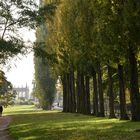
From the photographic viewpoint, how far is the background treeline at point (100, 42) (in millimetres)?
25094

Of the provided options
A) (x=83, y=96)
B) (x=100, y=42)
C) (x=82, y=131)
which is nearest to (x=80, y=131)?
(x=82, y=131)

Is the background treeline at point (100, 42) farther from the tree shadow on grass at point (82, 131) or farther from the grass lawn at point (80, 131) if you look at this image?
the tree shadow on grass at point (82, 131)

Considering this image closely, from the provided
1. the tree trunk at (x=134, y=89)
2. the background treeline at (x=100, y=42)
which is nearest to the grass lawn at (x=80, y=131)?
the tree trunk at (x=134, y=89)

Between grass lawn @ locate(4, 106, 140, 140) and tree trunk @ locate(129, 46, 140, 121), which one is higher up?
tree trunk @ locate(129, 46, 140, 121)

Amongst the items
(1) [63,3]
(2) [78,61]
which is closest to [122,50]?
(2) [78,61]

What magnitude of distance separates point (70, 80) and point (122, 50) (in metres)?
27.8

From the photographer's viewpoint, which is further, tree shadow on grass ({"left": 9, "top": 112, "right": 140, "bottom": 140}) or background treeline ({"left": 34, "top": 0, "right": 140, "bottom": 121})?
background treeline ({"left": 34, "top": 0, "right": 140, "bottom": 121})

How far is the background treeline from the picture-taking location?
25094 millimetres

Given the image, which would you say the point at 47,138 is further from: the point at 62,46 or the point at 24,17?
the point at 62,46

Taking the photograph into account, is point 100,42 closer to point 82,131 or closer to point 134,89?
point 134,89

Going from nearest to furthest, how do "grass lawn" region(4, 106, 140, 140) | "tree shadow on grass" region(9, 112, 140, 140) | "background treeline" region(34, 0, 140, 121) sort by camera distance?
"tree shadow on grass" region(9, 112, 140, 140)
"grass lawn" region(4, 106, 140, 140)
"background treeline" region(34, 0, 140, 121)

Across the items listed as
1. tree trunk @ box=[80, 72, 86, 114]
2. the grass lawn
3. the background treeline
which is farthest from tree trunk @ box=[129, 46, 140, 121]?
tree trunk @ box=[80, 72, 86, 114]

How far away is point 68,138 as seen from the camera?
18.6 m

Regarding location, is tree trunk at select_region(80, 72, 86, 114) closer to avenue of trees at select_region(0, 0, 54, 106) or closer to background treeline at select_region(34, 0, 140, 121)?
background treeline at select_region(34, 0, 140, 121)
